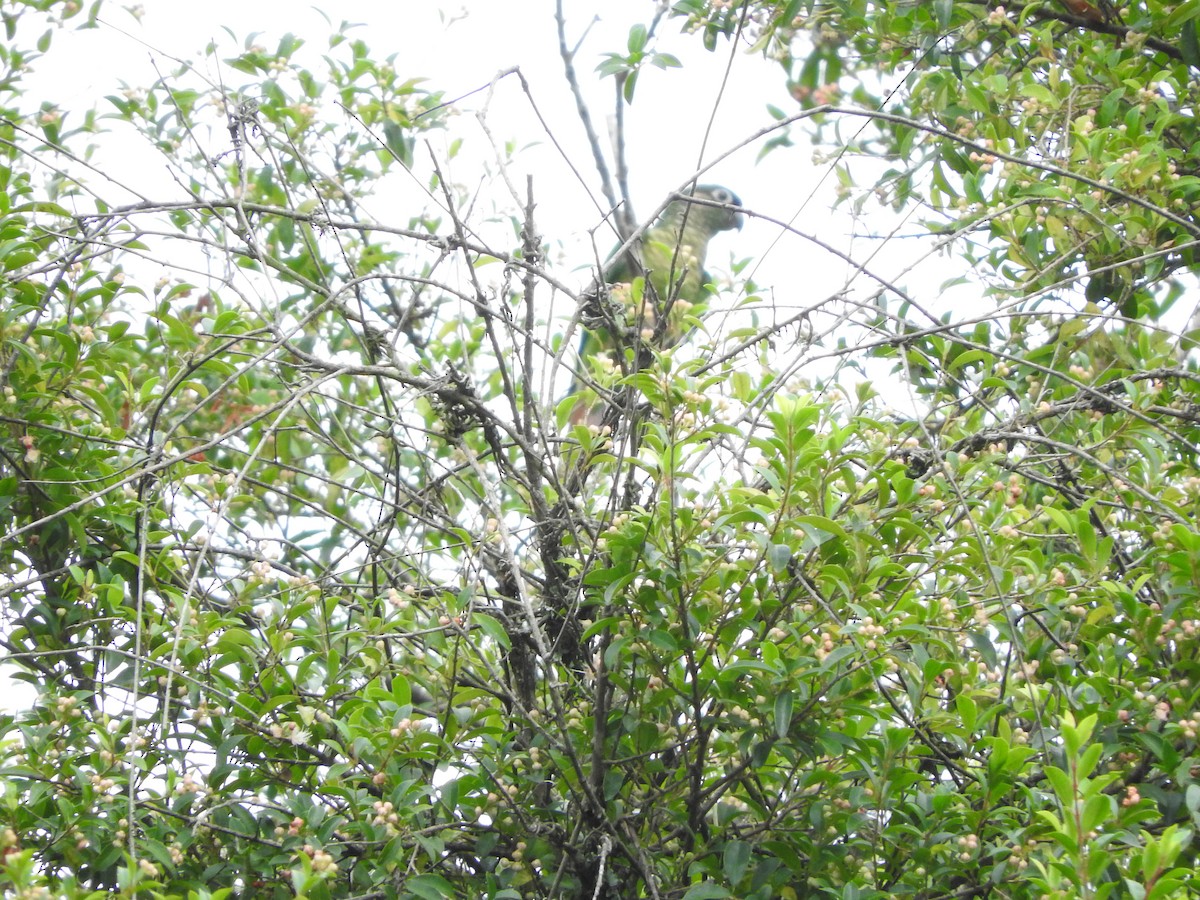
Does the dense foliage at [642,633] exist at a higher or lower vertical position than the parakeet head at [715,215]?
lower

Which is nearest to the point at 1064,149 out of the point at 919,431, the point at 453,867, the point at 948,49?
the point at 948,49

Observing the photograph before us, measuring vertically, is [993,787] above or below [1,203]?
below

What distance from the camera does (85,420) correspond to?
2154mm

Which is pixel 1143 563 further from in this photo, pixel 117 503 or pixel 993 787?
pixel 117 503

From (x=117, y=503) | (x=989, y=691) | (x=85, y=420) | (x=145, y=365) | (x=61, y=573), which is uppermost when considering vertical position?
(x=145, y=365)

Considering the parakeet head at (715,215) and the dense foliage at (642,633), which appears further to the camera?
the parakeet head at (715,215)

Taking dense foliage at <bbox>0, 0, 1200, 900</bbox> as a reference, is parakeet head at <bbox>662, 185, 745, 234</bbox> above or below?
above

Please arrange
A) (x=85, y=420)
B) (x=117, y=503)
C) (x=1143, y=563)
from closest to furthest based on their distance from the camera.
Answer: (x=1143, y=563) → (x=117, y=503) → (x=85, y=420)

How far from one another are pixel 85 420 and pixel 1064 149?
1.83 m

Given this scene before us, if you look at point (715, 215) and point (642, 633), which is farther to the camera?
point (715, 215)

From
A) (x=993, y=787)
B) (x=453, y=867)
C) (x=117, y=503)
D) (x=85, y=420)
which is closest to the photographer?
(x=993, y=787)

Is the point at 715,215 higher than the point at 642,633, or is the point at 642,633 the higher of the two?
the point at 715,215

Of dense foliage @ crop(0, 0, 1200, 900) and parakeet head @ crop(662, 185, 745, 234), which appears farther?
parakeet head @ crop(662, 185, 745, 234)

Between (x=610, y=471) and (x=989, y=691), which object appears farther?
(x=610, y=471)
